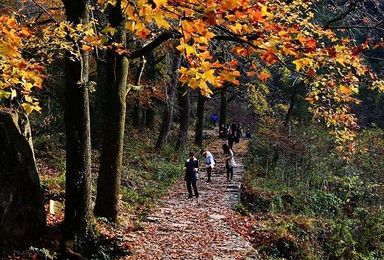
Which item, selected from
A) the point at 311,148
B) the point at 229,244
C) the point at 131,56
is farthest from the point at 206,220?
the point at 311,148

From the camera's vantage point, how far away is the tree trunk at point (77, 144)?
6.68 meters

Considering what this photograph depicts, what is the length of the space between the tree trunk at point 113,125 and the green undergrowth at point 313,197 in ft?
12.3

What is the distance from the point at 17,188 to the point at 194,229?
4727mm

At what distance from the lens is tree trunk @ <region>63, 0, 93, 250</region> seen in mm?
6676

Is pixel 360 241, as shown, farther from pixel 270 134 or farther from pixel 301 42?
pixel 270 134

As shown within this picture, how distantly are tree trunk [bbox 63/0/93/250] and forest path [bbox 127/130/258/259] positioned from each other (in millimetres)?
1348

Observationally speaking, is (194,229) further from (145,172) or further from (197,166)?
(145,172)

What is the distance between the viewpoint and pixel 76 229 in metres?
7.21

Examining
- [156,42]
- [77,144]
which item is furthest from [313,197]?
[77,144]

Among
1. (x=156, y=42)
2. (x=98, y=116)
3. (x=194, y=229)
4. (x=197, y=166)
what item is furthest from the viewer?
(x=98, y=116)

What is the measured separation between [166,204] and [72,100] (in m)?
6.64

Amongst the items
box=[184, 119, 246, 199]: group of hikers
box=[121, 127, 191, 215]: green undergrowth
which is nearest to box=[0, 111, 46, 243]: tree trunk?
box=[121, 127, 191, 215]: green undergrowth

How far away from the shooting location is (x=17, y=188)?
7199mm

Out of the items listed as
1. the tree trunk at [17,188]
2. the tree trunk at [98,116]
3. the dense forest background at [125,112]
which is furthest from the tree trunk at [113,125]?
the tree trunk at [98,116]
